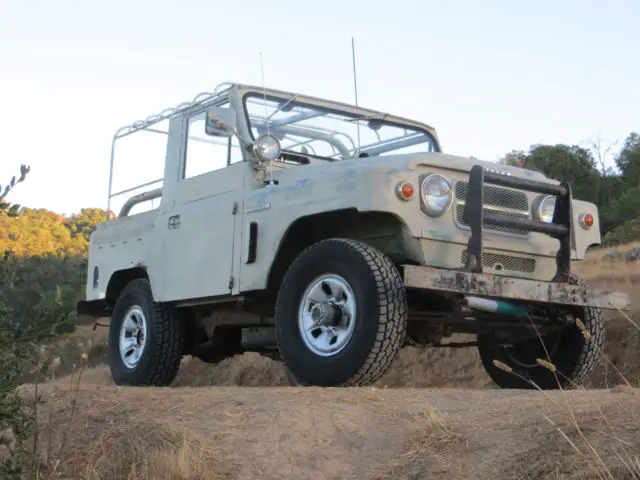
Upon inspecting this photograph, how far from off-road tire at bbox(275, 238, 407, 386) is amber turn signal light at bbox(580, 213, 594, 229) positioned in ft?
6.11

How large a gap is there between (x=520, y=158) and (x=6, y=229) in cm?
3754

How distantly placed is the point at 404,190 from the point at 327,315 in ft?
3.05

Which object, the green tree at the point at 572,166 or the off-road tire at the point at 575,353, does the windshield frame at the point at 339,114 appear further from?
the green tree at the point at 572,166

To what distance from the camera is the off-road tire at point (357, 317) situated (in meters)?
5.62

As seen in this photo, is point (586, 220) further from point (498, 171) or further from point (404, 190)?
point (404, 190)

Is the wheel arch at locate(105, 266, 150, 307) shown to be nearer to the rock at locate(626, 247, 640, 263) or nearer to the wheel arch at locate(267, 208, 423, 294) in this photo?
the wheel arch at locate(267, 208, 423, 294)

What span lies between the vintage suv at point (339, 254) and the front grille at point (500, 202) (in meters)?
0.01

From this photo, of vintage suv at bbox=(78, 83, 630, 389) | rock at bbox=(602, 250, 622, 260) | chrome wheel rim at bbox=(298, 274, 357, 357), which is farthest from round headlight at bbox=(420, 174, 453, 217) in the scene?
rock at bbox=(602, 250, 622, 260)

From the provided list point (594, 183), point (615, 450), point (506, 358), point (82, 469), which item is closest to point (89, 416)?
point (82, 469)

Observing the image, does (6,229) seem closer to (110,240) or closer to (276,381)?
(110,240)

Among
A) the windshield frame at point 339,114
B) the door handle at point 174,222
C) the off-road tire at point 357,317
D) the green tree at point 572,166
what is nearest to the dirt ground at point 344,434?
the off-road tire at point 357,317

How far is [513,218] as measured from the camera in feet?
20.0

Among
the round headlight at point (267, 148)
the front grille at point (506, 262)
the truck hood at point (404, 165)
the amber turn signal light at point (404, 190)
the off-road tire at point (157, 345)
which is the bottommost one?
the off-road tire at point (157, 345)

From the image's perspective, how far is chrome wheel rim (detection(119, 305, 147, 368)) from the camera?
27.4 ft
